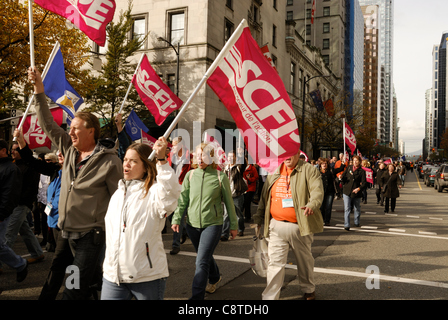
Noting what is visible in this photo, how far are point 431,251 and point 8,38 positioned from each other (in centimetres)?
1732

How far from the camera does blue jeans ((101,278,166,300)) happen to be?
2.93 m

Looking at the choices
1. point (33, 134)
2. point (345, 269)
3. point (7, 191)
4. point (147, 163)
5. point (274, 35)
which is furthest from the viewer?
point (274, 35)

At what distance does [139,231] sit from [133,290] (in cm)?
46

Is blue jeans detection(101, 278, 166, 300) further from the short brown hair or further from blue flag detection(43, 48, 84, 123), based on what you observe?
blue flag detection(43, 48, 84, 123)

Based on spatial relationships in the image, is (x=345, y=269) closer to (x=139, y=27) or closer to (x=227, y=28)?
(x=227, y=28)

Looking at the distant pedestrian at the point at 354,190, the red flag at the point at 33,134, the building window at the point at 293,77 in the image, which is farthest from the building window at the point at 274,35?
the red flag at the point at 33,134

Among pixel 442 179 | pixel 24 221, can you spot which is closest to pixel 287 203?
pixel 24 221

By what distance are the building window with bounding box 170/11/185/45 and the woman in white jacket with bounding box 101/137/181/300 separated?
24.5 metres

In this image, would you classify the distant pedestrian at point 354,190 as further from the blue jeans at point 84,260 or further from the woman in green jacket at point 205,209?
the blue jeans at point 84,260

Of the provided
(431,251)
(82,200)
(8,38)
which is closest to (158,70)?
(8,38)

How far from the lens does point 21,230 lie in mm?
6512

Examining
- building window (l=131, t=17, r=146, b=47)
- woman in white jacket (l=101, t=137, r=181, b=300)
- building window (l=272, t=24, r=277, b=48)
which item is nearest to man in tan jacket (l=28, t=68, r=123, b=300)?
woman in white jacket (l=101, t=137, r=181, b=300)

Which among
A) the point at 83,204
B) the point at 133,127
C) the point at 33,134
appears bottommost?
the point at 83,204

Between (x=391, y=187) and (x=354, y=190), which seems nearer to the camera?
(x=354, y=190)
